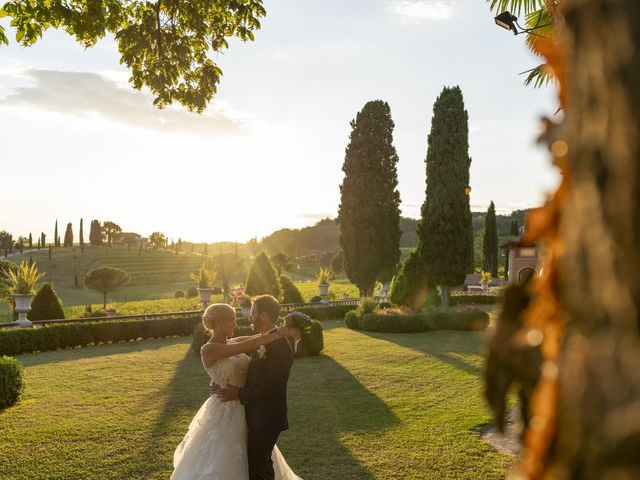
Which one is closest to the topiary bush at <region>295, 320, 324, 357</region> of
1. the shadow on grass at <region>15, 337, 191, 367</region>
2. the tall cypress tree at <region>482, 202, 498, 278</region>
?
the shadow on grass at <region>15, 337, 191, 367</region>

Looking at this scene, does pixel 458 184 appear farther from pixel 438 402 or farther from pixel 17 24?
pixel 17 24

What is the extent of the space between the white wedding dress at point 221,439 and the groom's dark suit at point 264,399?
0.31 ft

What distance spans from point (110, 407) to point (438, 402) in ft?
23.0

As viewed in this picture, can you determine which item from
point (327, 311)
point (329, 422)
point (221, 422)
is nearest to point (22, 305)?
point (329, 422)

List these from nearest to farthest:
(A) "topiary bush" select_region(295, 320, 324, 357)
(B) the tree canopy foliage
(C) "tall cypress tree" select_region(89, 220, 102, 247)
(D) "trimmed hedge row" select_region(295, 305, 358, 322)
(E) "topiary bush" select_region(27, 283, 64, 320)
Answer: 1. (B) the tree canopy foliage
2. (A) "topiary bush" select_region(295, 320, 324, 357)
3. (E) "topiary bush" select_region(27, 283, 64, 320)
4. (D) "trimmed hedge row" select_region(295, 305, 358, 322)
5. (C) "tall cypress tree" select_region(89, 220, 102, 247)

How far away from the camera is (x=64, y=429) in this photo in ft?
29.9

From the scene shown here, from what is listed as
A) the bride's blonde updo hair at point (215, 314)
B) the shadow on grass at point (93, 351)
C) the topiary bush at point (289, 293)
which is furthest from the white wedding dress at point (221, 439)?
the topiary bush at point (289, 293)

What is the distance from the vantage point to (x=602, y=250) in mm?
590

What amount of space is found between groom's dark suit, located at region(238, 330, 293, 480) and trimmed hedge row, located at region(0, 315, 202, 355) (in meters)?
15.9

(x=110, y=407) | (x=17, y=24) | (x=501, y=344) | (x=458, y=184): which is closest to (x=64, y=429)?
(x=110, y=407)

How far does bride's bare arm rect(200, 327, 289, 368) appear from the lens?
183 inches

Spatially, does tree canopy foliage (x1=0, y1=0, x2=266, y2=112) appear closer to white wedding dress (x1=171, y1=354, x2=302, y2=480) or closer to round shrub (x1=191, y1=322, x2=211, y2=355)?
white wedding dress (x1=171, y1=354, x2=302, y2=480)

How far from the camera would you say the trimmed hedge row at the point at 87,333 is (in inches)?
699

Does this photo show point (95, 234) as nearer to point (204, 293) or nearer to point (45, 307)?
point (45, 307)
